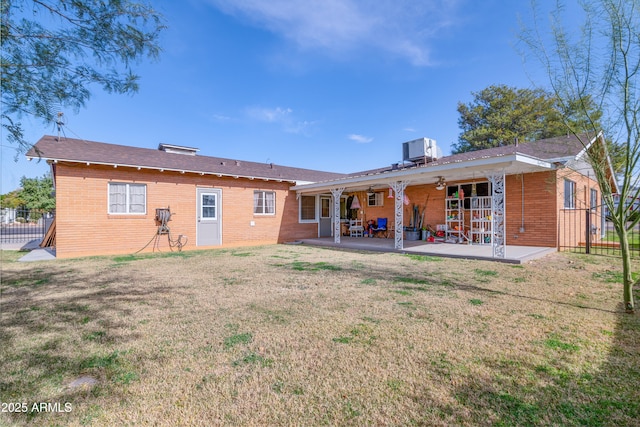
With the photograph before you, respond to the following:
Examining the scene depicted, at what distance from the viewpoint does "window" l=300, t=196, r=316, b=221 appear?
15.5 metres

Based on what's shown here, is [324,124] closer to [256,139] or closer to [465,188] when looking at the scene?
[256,139]

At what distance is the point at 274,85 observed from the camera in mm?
14680

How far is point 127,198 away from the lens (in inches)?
422

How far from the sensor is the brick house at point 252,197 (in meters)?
9.42

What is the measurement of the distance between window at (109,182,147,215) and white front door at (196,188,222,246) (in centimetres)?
202

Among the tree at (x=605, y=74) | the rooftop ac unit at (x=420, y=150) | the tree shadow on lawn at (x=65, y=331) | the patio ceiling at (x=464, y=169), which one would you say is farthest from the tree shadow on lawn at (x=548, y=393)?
the rooftop ac unit at (x=420, y=150)

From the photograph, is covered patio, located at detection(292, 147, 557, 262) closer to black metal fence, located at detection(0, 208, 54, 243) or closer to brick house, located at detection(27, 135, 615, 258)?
brick house, located at detection(27, 135, 615, 258)

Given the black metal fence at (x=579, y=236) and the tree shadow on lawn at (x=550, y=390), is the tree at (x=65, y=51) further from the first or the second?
the black metal fence at (x=579, y=236)

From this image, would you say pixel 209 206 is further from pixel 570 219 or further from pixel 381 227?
pixel 570 219

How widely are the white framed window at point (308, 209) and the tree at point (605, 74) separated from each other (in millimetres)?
11891

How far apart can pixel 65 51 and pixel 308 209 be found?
12918 millimetres

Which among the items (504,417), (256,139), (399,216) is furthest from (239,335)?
(256,139)

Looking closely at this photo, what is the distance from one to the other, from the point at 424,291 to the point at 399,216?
5814 millimetres

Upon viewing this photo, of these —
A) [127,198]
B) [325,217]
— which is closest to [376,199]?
[325,217]
